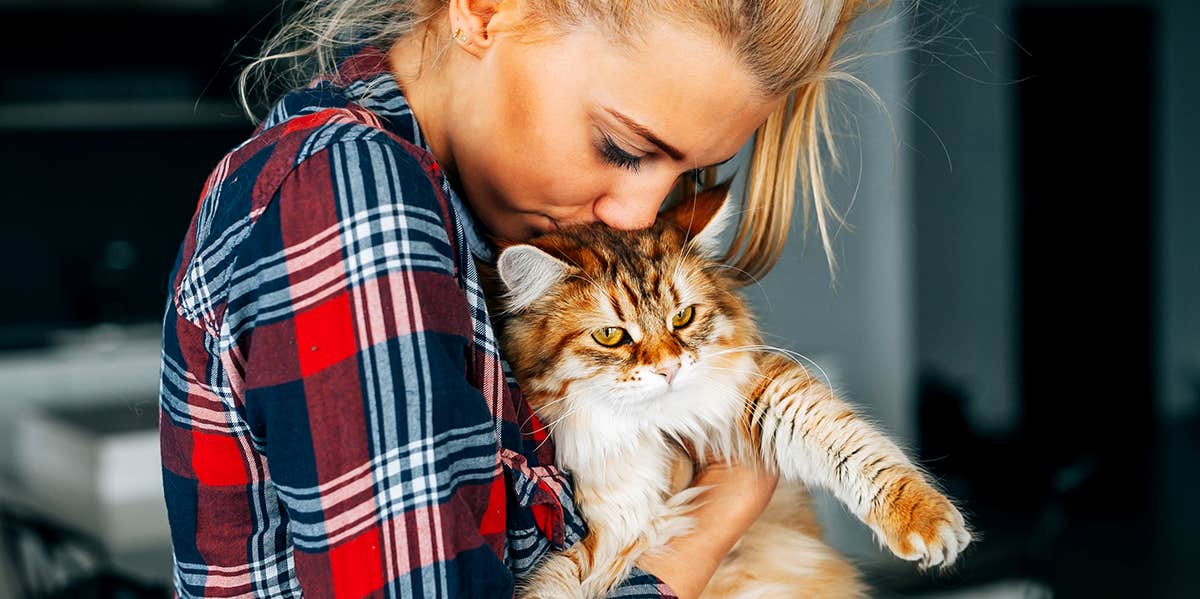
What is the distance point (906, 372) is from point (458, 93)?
3804mm

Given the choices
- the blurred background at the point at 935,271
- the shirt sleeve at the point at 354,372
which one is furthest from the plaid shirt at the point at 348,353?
the blurred background at the point at 935,271

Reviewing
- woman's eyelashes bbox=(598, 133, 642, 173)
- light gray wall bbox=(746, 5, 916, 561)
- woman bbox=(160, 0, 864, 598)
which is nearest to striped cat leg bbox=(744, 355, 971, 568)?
woman bbox=(160, 0, 864, 598)

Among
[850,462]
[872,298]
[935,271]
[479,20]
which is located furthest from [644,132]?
[935,271]

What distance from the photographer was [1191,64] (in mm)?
5691

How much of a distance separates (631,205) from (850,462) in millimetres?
438

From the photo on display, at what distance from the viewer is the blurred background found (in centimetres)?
345

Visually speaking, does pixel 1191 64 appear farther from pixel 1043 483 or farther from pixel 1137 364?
pixel 1043 483

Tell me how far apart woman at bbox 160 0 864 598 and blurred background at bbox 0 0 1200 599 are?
5.50 feet

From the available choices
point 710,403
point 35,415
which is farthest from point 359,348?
point 35,415

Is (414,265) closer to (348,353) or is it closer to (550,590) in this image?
(348,353)

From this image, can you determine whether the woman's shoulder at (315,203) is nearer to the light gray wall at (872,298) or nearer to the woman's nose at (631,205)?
the woman's nose at (631,205)

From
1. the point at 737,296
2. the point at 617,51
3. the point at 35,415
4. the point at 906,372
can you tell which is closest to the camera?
the point at 617,51

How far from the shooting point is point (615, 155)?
1.02 m

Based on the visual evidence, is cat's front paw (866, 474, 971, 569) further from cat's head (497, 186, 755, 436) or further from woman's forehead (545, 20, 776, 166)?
woman's forehead (545, 20, 776, 166)
